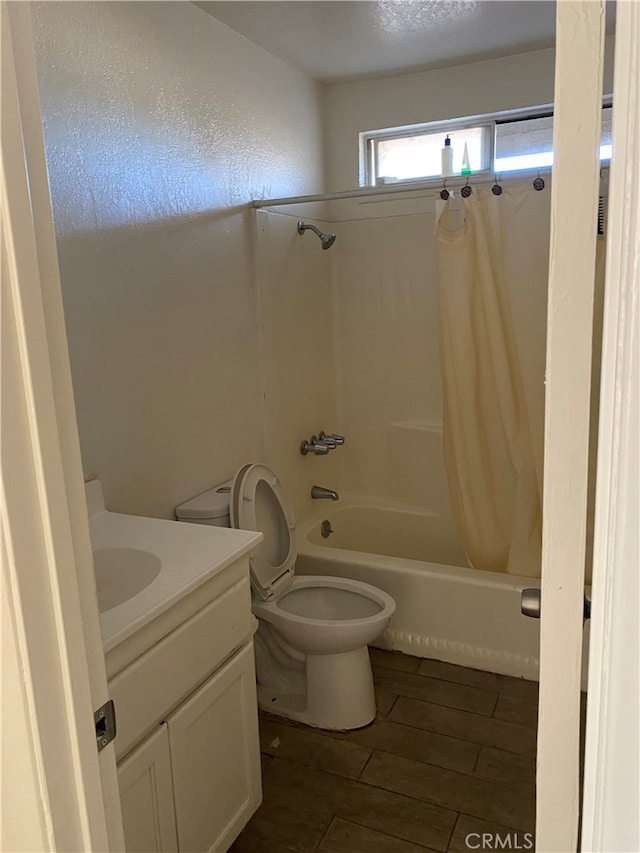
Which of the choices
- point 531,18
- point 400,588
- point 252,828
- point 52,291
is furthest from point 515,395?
point 52,291

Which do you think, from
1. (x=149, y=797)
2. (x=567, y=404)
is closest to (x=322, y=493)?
(x=149, y=797)

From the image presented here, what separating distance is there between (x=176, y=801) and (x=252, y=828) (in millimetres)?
515

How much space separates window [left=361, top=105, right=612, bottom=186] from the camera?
2.97 meters

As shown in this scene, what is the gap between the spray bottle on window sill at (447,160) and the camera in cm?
302

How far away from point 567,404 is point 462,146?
2909 millimetres

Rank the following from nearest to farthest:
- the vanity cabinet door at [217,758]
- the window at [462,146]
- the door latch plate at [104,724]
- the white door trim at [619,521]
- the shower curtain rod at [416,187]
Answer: the white door trim at [619,521]
the door latch plate at [104,724]
the vanity cabinet door at [217,758]
the shower curtain rod at [416,187]
the window at [462,146]

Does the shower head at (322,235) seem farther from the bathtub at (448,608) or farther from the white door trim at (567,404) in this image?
the white door trim at (567,404)

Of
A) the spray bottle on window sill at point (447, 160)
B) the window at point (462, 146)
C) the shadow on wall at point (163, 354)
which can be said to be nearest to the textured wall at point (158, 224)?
the shadow on wall at point (163, 354)

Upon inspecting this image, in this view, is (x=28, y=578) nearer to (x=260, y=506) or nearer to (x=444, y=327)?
(x=260, y=506)

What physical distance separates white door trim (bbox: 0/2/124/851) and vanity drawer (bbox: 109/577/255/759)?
418mm

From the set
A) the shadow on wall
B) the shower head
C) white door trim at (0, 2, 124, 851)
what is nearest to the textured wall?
the shadow on wall

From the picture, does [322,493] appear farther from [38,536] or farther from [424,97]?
[38,536]

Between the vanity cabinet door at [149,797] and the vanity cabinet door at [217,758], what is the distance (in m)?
0.03

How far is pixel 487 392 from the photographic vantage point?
2564mm
